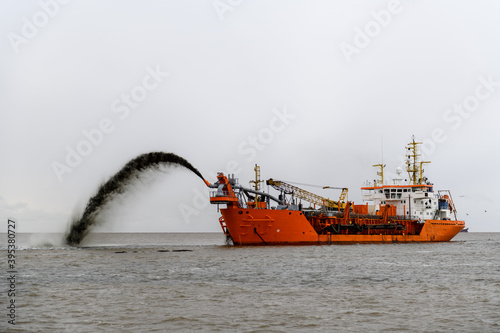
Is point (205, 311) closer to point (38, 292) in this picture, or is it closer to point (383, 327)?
point (383, 327)

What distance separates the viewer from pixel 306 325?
712 inches

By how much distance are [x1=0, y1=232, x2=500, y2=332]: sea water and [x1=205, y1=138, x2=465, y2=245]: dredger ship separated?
11.9m

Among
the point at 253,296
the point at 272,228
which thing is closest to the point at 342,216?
the point at 272,228

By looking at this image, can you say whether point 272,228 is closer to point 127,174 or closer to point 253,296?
point 127,174

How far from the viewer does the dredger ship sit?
5147 centimetres

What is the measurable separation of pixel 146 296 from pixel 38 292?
18.1 feet

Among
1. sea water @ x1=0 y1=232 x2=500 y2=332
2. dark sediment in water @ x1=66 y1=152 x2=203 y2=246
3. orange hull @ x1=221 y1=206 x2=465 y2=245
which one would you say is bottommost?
sea water @ x1=0 y1=232 x2=500 y2=332

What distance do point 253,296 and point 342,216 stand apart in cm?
3897

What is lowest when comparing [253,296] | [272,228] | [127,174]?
[253,296]

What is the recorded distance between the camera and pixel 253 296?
78.4ft

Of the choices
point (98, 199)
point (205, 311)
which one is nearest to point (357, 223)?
point (98, 199)

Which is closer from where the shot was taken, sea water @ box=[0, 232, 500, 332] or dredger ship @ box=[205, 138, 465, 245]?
sea water @ box=[0, 232, 500, 332]

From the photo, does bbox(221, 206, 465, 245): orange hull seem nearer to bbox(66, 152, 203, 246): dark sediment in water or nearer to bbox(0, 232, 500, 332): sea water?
bbox(66, 152, 203, 246): dark sediment in water

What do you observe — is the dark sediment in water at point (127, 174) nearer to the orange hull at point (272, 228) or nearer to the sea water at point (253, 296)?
the orange hull at point (272, 228)
